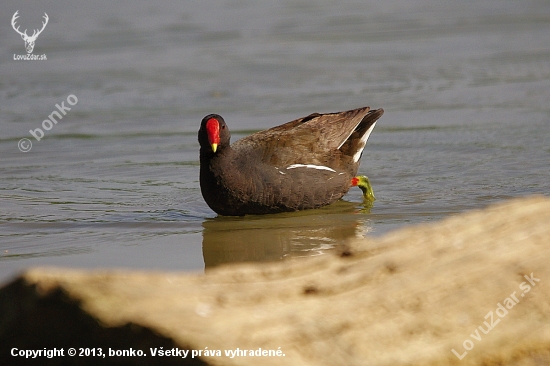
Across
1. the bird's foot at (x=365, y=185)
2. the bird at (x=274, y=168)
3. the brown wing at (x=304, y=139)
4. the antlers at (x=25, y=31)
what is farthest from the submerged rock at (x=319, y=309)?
the antlers at (x=25, y=31)

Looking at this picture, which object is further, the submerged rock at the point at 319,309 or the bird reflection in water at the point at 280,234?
the bird reflection in water at the point at 280,234

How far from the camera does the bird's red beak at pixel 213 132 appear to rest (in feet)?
21.1

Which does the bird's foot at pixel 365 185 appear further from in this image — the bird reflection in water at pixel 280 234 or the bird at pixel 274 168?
the bird reflection in water at pixel 280 234

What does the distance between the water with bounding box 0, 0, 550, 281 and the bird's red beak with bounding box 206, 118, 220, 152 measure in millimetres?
629

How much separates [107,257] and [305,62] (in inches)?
295

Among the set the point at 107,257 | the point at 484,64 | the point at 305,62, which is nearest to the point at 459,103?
the point at 484,64

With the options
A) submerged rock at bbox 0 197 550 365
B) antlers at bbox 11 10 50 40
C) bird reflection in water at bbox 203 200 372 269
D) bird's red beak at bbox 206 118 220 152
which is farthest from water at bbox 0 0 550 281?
submerged rock at bbox 0 197 550 365

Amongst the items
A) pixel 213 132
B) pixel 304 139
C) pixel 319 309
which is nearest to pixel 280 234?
pixel 213 132

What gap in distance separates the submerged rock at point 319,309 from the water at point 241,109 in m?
2.14

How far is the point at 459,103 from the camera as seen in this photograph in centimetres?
1029

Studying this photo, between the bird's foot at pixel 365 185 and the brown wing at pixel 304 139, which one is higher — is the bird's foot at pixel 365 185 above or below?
below

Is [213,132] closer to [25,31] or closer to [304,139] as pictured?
[304,139]

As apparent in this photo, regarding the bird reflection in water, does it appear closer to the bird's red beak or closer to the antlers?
the bird's red beak

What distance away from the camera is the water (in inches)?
251
